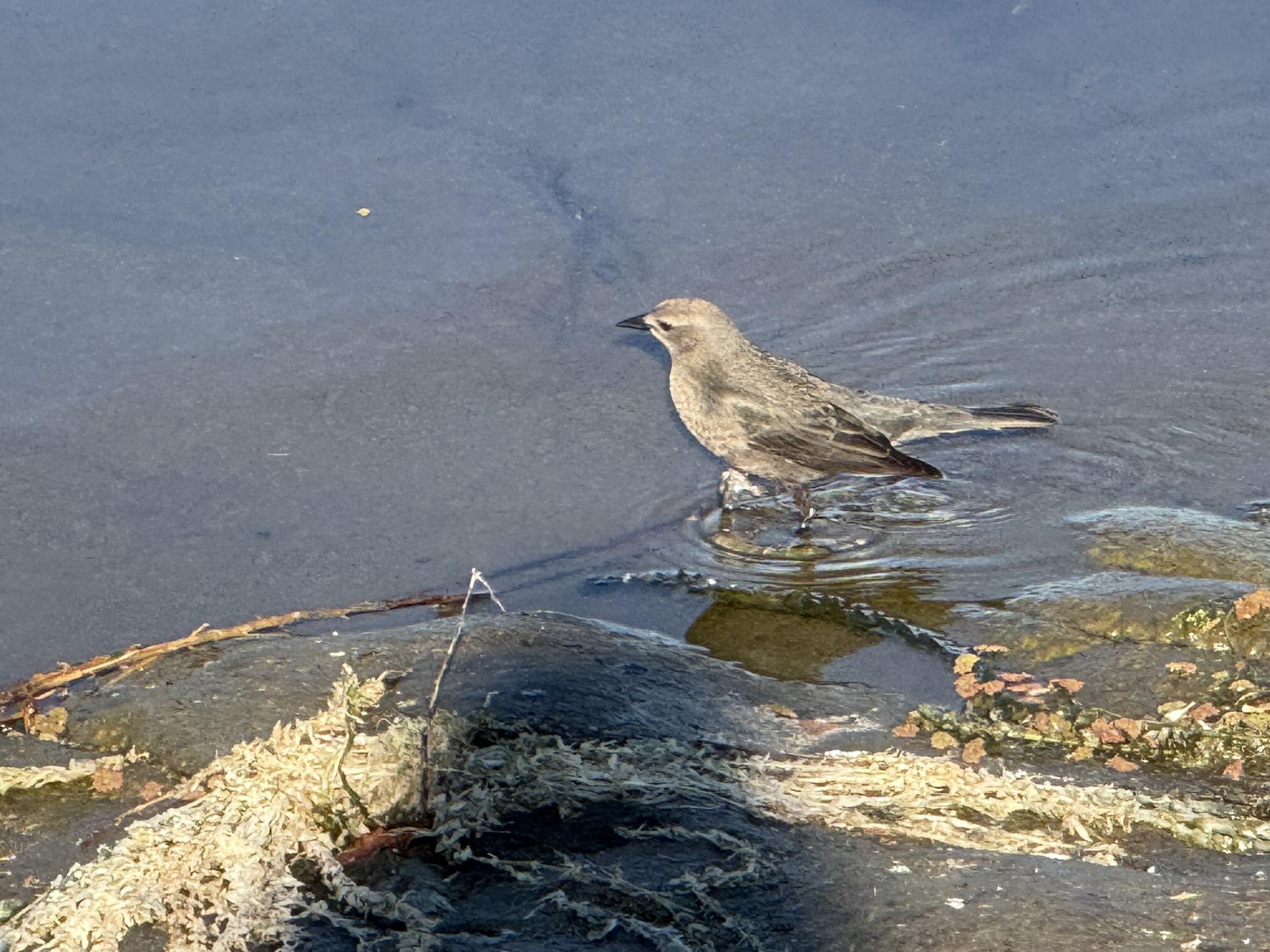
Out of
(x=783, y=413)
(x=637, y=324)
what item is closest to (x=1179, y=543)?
(x=783, y=413)

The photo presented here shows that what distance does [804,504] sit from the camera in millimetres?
6840

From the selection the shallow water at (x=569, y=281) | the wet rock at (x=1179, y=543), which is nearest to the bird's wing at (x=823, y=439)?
the shallow water at (x=569, y=281)

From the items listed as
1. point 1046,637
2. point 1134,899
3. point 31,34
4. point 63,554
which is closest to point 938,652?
point 1046,637

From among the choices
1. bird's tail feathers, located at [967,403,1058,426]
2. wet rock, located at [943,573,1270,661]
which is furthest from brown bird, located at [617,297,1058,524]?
wet rock, located at [943,573,1270,661]

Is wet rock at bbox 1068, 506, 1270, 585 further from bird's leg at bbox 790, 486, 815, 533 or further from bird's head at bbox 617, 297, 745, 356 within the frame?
bird's head at bbox 617, 297, 745, 356

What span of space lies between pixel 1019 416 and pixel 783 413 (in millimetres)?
1143

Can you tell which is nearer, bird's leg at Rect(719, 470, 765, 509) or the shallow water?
the shallow water

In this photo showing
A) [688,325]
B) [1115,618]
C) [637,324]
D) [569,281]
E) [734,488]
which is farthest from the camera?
[569,281]

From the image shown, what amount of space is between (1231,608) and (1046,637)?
0.66 m

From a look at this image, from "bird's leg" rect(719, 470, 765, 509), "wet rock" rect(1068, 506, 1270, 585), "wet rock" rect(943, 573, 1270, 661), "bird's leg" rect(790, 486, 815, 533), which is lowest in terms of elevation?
"wet rock" rect(943, 573, 1270, 661)

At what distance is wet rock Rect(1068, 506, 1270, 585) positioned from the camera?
5.57 metres

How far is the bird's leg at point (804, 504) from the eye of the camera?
6.72 metres

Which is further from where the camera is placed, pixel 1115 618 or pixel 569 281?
pixel 569 281

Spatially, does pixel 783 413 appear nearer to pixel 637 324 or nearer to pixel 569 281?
pixel 637 324
